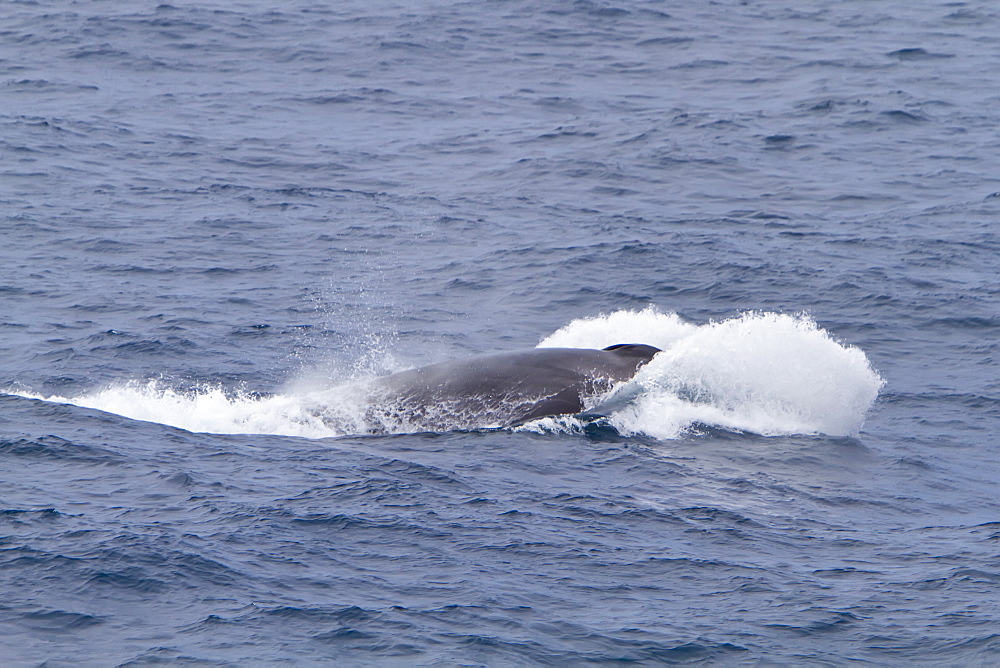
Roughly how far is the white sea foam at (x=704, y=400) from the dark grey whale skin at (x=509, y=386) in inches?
8.9

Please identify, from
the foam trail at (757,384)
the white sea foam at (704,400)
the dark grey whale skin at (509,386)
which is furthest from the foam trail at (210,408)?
the foam trail at (757,384)

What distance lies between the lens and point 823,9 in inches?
2012

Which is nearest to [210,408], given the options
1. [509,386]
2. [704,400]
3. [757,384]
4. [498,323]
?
[509,386]

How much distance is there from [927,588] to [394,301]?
49.0ft

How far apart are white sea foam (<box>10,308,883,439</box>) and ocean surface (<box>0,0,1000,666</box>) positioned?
2.5 inches

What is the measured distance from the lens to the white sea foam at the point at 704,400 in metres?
18.9

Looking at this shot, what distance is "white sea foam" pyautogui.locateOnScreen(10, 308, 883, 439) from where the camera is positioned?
18922 mm

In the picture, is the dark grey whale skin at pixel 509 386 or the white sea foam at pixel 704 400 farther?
the white sea foam at pixel 704 400

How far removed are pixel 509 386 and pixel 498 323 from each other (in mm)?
6769

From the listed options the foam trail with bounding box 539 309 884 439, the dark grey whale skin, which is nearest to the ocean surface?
the foam trail with bounding box 539 309 884 439

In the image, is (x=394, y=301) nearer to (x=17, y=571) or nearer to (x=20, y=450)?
(x=20, y=450)

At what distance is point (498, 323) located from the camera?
25391 mm

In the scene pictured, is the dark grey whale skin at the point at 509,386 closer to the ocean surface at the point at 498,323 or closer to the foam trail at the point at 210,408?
the ocean surface at the point at 498,323

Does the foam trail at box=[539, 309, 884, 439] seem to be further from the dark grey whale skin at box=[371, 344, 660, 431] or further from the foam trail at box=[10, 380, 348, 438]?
the foam trail at box=[10, 380, 348, 438]
